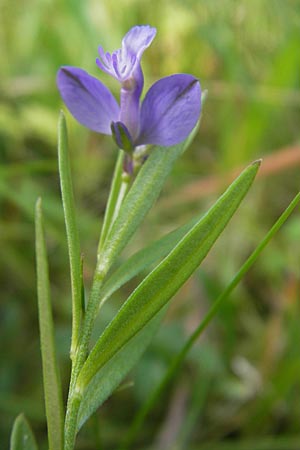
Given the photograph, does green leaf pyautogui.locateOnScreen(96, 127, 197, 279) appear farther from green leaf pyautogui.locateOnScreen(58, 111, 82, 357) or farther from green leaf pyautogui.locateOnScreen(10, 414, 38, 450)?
green leaf pyautogui.locateOnScreen(10, 414, 38, 450)

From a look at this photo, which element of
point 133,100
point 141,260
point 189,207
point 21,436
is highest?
point 189,207

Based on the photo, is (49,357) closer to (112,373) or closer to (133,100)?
(112,373)

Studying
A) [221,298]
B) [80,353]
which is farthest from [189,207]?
[80,353]

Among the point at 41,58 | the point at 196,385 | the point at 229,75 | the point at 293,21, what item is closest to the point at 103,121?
the point at 196,385

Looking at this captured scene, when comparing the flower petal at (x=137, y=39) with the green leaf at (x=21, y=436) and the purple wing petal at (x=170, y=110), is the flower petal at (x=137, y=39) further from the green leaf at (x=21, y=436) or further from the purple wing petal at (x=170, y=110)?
the green leaf at (x=21, y=436)

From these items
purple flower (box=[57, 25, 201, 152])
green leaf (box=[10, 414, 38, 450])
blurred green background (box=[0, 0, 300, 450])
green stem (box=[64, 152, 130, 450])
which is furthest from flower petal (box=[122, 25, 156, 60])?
blurred green background (box=[0, 0, 300, 450])
